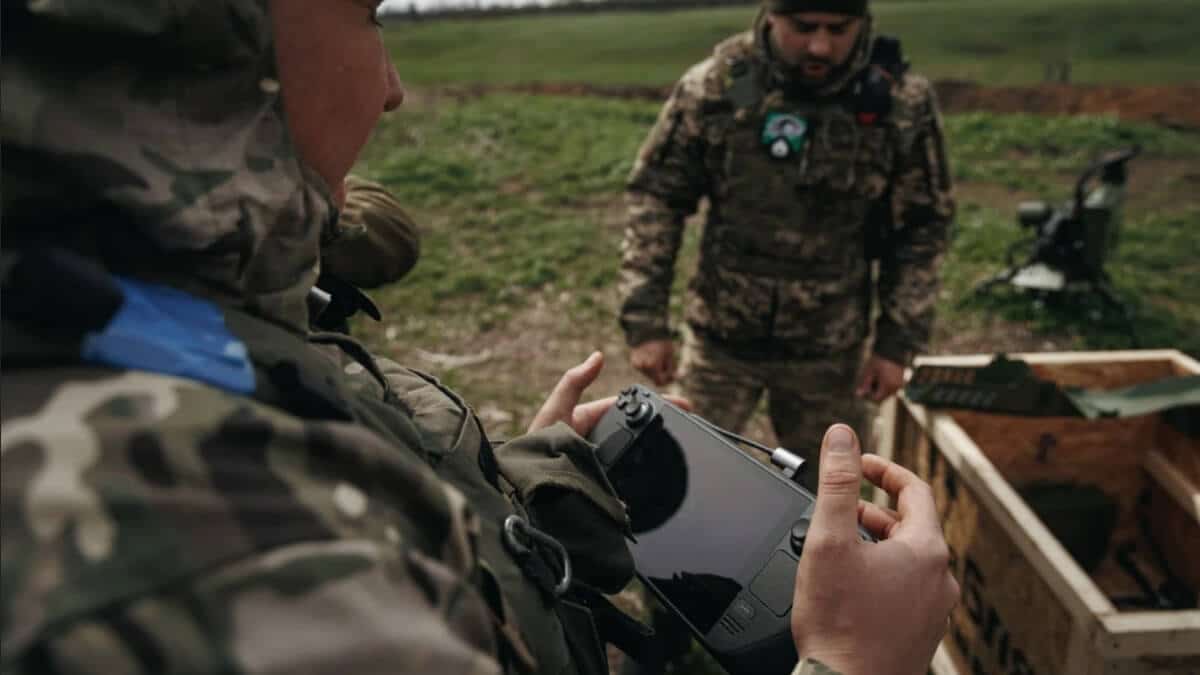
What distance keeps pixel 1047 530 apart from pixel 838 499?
4.83ft

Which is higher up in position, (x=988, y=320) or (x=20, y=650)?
(x=20, y=650)

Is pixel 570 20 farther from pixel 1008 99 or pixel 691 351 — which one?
pixel 691 351

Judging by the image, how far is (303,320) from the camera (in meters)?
0.93

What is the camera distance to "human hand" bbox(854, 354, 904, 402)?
3047mm

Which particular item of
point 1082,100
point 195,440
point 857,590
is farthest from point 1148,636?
point 1082,100

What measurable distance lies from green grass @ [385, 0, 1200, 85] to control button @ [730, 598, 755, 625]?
1868cm

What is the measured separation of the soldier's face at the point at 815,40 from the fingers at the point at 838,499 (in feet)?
6.61

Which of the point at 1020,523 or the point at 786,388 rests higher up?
the point at 1020,523

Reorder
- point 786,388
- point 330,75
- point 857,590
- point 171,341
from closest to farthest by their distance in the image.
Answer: point 171,341 → point 330,75 → point 857,590 → point 786,388

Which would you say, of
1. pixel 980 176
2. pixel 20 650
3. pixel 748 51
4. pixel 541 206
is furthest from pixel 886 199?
pixel 980 176

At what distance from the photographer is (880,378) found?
306 cm

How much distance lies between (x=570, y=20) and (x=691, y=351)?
30.6 meters

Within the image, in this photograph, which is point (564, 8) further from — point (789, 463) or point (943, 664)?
point (789, 463)

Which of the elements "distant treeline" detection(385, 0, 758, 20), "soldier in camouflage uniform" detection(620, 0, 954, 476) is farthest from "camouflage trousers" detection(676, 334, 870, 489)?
"distant treeline" detection(385, 0, 758, 20)
